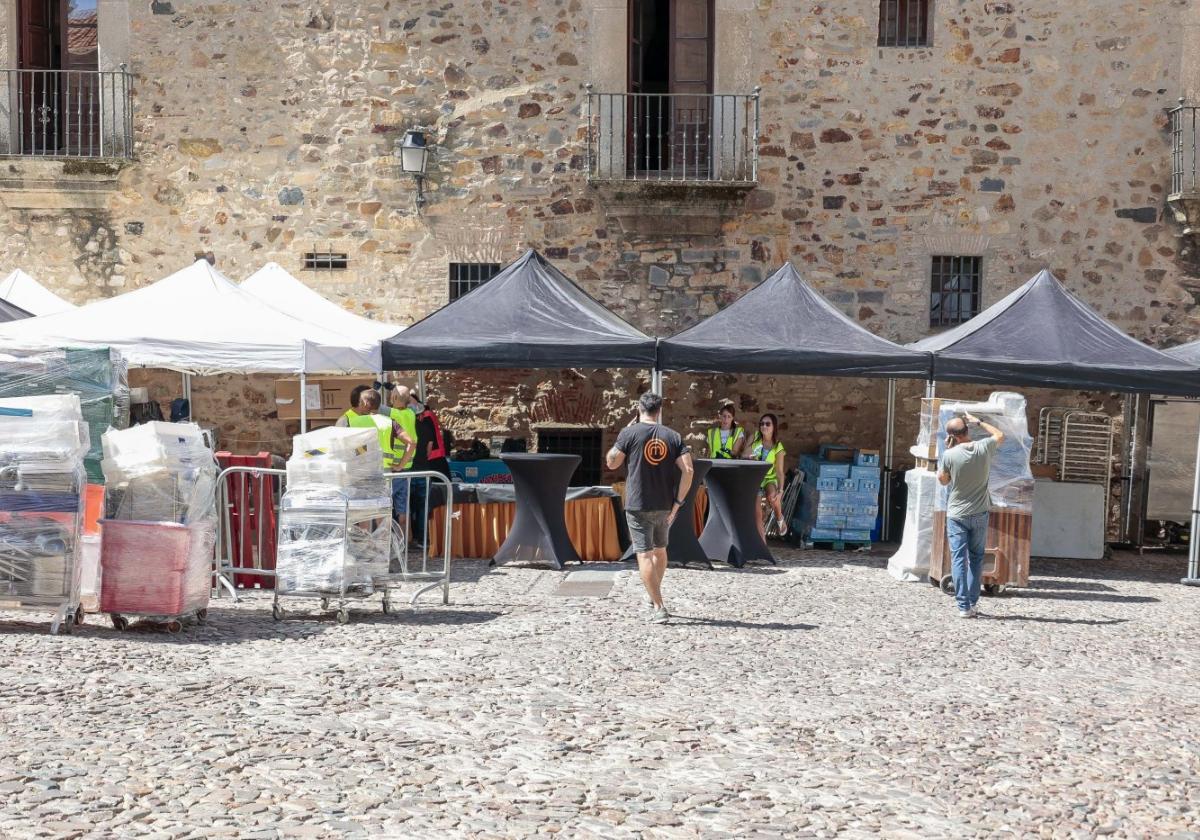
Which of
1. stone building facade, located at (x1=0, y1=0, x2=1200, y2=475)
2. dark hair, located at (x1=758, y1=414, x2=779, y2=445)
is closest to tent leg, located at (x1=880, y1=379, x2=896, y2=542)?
stone building facade, located at (x1=0, y1=0, x2=1200, y2=475)

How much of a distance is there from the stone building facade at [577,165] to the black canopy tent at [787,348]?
7.25 ft

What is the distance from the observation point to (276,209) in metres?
13.5

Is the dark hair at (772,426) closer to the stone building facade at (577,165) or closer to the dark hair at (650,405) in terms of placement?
the stone building facade at (577,165)

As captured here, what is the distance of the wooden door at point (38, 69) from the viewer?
1354cm

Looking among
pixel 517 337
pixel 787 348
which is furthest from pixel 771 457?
pixel 517 337

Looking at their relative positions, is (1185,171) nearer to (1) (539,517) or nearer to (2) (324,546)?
(1) (539,517)

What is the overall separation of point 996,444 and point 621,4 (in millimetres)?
6669

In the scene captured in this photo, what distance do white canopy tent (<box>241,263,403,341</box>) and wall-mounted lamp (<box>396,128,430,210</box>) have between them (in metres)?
1.56

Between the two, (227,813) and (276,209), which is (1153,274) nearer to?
(276,209)

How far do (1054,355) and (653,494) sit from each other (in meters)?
4.48

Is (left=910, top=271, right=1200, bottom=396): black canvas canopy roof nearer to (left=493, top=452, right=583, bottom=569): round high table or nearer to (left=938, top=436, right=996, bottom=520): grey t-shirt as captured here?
(left=938, top=436, right=996, bottom=520): grey t-shirt

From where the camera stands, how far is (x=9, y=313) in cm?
1122

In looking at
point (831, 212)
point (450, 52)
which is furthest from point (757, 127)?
point (450, 52)

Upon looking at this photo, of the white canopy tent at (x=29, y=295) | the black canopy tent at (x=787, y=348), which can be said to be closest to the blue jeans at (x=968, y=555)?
the black canopy tent at (x=787, y=348)
